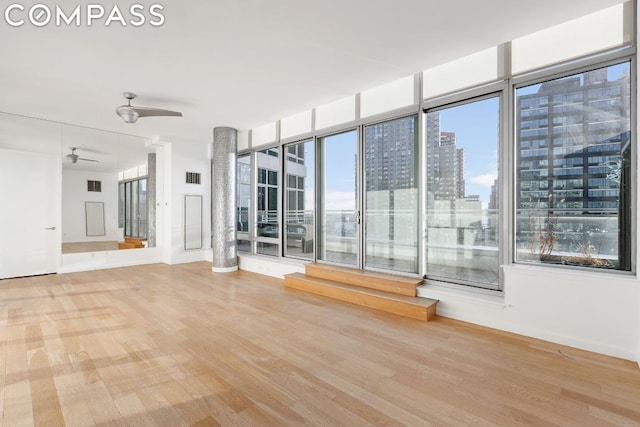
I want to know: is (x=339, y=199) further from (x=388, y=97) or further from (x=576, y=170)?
(x=576, y=170)

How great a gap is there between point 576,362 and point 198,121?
682cm

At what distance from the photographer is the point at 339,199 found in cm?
521

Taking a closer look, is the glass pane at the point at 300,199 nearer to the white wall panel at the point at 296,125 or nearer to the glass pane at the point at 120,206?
the white wall panel at the point at 296,125

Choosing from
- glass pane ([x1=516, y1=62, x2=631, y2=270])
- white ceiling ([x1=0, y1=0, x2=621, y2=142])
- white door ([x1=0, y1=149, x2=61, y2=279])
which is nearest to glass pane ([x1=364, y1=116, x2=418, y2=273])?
white ceiling ([x1=0, y1=0, x2=621, y2=142])

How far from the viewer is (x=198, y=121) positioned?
20.1 feet

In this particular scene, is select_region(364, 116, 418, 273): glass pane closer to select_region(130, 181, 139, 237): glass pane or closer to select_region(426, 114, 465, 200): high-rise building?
select_region(426, 114, 465, 200): high-rise building

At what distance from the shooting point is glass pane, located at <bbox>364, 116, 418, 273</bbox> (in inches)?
168

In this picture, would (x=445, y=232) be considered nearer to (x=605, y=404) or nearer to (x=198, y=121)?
(x=605, y=404)

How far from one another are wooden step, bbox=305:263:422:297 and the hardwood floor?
0.45 metres

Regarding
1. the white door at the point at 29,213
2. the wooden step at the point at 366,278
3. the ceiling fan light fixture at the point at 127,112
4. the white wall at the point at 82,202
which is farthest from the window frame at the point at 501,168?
the white door at the point at 29,213

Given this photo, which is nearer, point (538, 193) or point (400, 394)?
point (400, 394)

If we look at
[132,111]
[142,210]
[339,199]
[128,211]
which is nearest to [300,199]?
[339,199]

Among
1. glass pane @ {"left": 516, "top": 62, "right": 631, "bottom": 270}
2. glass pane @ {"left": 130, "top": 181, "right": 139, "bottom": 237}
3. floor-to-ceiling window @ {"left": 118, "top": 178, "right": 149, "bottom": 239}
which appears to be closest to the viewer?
glass pane @ {"left": 516, "top": 62, "right": 631, "bottom": 270}

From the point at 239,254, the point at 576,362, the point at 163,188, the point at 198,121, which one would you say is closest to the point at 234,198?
the point at 239,254
